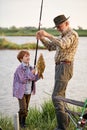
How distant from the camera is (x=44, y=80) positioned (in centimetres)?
775

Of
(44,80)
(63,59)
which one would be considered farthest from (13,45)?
(63,59)

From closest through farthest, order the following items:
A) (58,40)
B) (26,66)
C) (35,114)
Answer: (58,40) → (26,66) → (35,114)

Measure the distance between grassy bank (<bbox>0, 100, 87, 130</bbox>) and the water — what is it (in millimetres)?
1003

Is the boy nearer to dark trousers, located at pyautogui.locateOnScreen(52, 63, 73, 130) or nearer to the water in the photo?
dark trousers, located at pyautogui.locateOnScreen(52, 63, 73, 130)

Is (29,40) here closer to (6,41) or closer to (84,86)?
(6,41)

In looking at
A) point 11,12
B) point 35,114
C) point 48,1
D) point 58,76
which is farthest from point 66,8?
point 58,76

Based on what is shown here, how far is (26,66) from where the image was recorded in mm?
5633

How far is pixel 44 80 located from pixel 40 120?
1788 millimetres

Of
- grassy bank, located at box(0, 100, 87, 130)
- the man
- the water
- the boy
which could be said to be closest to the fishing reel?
the man

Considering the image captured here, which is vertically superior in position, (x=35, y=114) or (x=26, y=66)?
(x=26, y=66)

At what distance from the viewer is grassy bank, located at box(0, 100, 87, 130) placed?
570 cm

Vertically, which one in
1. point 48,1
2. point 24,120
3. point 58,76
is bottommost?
point 24,120

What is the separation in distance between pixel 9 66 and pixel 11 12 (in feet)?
2.56

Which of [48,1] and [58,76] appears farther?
[48,1]
